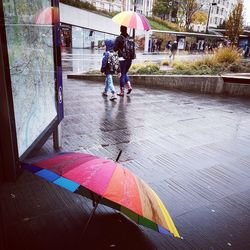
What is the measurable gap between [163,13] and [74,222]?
227 ft


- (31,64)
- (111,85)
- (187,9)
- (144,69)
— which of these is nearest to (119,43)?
(111,85)

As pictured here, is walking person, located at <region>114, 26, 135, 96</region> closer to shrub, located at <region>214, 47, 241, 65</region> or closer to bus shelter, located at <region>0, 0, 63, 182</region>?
bus shelter, located at <region>0, 0, 63, 182</region>

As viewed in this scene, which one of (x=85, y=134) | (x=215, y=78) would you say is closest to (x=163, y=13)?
(x=215, y=78)

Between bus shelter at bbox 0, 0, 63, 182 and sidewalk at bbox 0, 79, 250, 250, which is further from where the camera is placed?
sidewalk at bbox 0, 79, 250, 250

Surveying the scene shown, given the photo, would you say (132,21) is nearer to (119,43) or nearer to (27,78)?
(119,43)

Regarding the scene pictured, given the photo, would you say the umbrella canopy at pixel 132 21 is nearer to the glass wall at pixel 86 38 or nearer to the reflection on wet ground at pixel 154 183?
the reflection on wet ground at pixel 154 183

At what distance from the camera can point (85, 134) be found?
17.4 feet

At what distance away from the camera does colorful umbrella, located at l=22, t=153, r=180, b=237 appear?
1797 mm

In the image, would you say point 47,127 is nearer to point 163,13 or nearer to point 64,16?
point 64,16

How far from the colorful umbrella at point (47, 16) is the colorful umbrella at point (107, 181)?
6.77 feet

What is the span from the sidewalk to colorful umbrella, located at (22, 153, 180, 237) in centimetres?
75

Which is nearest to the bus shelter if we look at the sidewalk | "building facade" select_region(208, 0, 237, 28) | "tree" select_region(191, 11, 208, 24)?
the sidewalk

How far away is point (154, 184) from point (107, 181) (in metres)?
1.84

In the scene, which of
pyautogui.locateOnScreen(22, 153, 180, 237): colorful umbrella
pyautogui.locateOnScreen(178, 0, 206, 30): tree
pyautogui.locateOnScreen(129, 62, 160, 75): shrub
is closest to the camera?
pyautogui.locateOnScreen(22, 153, 180, 237): colorful umbrella
